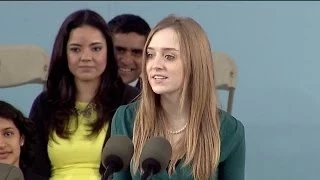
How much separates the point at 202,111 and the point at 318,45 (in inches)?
34.5

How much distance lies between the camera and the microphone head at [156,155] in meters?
0.95

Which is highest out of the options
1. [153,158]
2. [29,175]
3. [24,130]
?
[153,158]

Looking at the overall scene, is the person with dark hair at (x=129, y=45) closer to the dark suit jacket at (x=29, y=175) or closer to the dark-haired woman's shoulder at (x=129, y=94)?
the dark-haired woman's shoulder at (x=129, y=94)

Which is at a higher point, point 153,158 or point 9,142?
point 153,158

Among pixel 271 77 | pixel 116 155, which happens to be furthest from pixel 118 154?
pixel 271 77

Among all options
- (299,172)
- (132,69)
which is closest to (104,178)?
(132,69)

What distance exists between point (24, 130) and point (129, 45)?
0.49m

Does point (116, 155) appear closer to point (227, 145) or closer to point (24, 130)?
point (227, 145)

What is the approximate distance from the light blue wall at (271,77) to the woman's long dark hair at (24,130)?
62 cm

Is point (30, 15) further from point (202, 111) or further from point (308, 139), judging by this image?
point (202, 111)

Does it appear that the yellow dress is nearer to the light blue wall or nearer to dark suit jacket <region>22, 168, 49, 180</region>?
dark suit jacket <region>22, 168, 49, 180</region>

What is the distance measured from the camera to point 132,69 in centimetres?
192

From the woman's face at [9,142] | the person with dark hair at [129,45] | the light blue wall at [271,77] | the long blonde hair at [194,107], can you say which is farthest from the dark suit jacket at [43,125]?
the light blue wall at [271,77]

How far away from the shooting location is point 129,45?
1.91m
